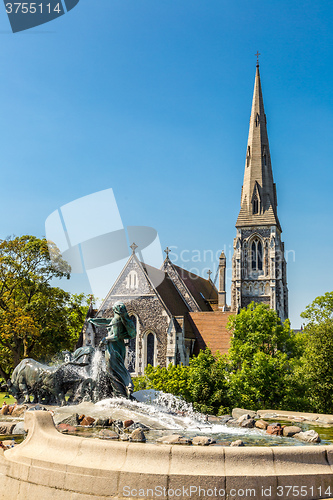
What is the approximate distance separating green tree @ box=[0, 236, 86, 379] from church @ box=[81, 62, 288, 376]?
3.20m

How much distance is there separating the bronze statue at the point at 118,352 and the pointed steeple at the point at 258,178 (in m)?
38.2

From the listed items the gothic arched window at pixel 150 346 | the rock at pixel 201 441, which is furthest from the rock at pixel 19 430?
the gothic arched window at pixel 150 346

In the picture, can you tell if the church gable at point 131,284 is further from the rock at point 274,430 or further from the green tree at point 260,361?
the rock at point 274,430

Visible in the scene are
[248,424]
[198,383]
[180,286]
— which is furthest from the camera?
[180,286]

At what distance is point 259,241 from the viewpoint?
5031cm

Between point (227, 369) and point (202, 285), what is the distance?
79.9ft

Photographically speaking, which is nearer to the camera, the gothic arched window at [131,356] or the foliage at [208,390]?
the foliage at [208,390]

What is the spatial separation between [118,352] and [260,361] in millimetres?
15930

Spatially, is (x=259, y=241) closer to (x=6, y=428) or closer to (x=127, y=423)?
(x=127, y=423)

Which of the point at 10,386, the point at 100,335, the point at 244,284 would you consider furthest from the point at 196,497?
the point at 244,284

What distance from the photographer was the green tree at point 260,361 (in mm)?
26344

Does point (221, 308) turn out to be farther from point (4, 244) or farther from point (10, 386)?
point (10, 386)

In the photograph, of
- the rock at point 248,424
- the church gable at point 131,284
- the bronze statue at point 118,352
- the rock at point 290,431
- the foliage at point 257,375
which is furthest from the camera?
the church gable at point 131,284

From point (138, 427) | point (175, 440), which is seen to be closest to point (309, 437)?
point (175, 440)
